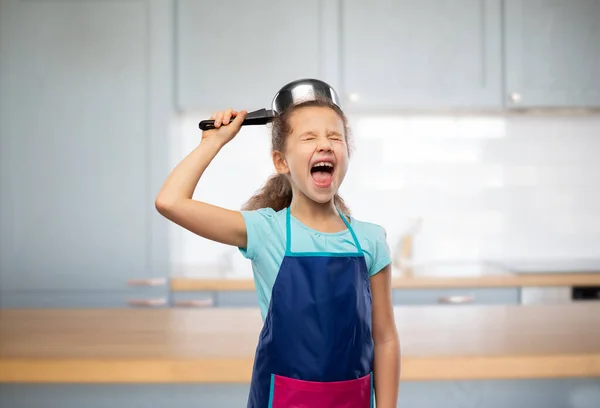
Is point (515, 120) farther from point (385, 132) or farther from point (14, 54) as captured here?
point (14, 54)

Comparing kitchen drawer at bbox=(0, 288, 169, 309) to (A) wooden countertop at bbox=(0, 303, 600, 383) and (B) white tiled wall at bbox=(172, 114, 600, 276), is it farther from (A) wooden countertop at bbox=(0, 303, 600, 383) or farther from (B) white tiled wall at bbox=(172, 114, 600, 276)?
(A) wooden countertop at bbox=(0, 303, 600, 383)

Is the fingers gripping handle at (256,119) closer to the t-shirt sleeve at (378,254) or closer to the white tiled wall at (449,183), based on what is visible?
the t-shirt sleeve at (378,254)

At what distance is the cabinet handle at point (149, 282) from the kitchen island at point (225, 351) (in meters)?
1.01

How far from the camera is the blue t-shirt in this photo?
89 centimetres

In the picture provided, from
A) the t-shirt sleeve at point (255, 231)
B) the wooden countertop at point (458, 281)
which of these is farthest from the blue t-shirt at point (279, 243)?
the wooden countertop at point (458, 281)

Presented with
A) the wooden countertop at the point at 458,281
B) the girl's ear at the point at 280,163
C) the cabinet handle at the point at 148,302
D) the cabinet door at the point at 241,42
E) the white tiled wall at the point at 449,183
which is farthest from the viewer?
the white tiled wall at the point at 449,183

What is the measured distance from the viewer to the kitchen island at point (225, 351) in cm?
127

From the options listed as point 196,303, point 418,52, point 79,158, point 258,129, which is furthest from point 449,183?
point 79,158

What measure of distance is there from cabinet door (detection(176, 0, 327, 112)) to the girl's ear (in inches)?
79.4

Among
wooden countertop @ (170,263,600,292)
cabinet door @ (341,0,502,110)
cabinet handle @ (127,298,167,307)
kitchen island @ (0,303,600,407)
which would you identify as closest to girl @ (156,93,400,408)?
kitchen island @ (0,303,600,407)

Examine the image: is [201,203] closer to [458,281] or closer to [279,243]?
[279,243]

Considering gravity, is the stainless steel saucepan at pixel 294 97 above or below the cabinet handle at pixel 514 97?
below

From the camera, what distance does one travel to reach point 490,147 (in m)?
3.31

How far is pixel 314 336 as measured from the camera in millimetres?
847
